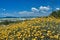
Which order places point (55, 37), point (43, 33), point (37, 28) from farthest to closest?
point (37, 28) < point (43, 33) < point (55, 37)

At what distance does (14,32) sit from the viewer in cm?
847

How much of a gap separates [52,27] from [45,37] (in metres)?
1.06

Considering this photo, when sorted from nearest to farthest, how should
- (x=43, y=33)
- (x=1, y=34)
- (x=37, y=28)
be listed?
(x=43, y=33) < (x=37, y=28) < (x=1, y=34)

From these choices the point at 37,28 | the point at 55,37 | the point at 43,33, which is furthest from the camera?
the point at 37,28

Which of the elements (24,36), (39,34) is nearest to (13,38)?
(24,36)

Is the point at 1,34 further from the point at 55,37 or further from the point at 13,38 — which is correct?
the point at 55,37

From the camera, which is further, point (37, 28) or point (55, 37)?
point (37, 28)

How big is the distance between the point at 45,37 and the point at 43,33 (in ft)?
1.07

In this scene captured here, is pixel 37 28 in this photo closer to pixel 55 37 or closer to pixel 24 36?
pixel 24 36

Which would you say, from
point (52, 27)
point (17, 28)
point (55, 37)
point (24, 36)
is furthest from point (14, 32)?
point (55, 37)

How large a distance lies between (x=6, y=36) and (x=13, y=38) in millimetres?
559

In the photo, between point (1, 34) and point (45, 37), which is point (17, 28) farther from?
point (45, 37)

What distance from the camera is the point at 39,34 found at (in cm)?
733

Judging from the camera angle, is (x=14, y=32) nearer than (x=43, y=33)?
No
